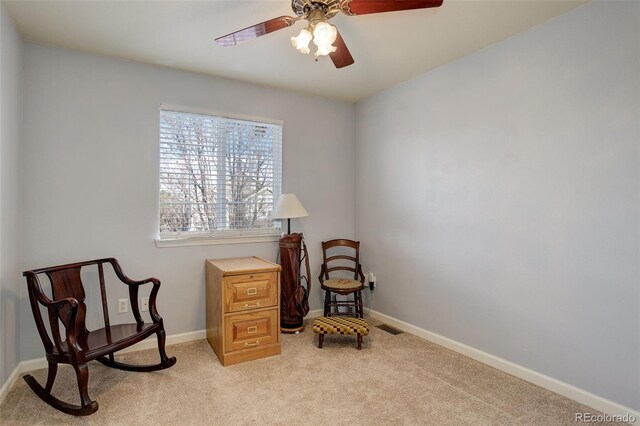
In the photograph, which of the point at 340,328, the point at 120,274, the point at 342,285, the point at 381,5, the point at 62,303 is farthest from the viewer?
the point at 342,285

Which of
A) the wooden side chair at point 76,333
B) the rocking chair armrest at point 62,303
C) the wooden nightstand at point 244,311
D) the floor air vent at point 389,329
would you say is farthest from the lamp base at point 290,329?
the rocking chair armrest at point 62,303

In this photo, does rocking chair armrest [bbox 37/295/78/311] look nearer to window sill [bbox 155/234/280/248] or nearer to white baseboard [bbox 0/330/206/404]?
white baseboard [bbox 0/330/206/404]

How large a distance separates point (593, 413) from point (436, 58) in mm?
2778

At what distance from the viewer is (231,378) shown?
100 inches

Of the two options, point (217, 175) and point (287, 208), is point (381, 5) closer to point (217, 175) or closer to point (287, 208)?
point (287, 208)

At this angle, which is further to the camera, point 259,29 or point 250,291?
point 250,291

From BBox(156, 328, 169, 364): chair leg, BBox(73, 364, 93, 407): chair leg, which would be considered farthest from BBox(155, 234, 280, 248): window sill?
BBox(73, 364, 93, 407): chair leg

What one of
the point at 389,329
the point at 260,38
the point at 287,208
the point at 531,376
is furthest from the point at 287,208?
the point at 531,376

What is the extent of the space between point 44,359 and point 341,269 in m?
2.75

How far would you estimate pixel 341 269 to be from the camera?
3971 mm

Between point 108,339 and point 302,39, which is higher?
point 302,39

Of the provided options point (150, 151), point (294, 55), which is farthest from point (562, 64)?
point (150, 151)

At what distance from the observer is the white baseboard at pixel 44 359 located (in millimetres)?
2338

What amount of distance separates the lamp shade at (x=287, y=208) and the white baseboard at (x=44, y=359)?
134cm
